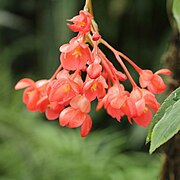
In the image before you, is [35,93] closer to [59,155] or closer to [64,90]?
[64,90]

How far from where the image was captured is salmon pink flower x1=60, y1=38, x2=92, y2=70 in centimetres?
73

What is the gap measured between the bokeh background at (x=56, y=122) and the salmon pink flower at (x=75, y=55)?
98 cm

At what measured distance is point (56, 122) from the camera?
8.34ft

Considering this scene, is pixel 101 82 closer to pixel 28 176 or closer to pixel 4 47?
pixel 28 176

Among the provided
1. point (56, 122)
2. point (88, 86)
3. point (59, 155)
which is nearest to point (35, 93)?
point (88, 86)

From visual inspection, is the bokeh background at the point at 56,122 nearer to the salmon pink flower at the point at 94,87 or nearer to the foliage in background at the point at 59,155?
the foliage in background at the point at 59,155

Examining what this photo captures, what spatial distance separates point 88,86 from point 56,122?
1806mm

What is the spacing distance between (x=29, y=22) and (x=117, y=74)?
2.11 m

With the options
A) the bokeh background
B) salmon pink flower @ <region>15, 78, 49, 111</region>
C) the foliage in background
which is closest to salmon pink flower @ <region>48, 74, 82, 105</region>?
salmon pink flower @ <region>15, 78, 49, 111</region>

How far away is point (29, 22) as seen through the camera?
2.84 meters

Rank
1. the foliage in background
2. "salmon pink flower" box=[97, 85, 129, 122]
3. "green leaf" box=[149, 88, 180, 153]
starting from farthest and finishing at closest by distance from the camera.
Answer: the foliage in background < "salmon pink flower" box=[97, 85, 129, 122] < "green leaf" box=[149, 88, 180, 153]

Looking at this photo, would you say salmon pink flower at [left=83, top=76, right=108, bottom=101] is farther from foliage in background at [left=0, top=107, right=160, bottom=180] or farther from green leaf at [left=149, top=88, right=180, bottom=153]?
foliage in background at [left=0, top=107, right=160, bottom=180]

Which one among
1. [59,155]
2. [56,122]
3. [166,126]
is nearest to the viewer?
[166,126]

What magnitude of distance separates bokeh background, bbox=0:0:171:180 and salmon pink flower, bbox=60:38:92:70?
0.98 meters
